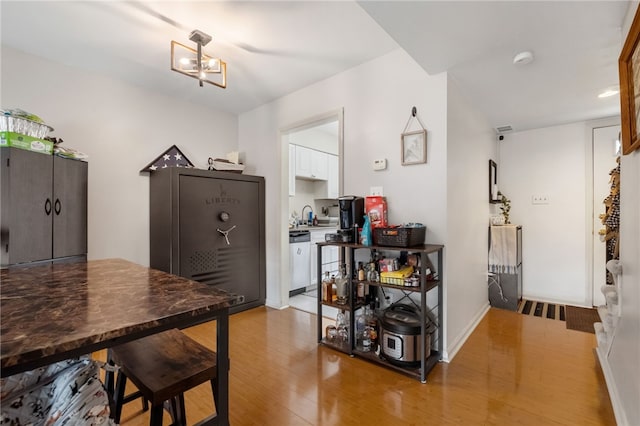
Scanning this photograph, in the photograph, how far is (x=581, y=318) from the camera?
2.96m

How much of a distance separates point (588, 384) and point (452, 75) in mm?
2346

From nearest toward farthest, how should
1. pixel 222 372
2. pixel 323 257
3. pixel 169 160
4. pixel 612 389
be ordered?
pixel 222 372 < pixel 612 389 < pixel 169 160 < pixel 323 257

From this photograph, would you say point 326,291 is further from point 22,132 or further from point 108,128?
point 108,128

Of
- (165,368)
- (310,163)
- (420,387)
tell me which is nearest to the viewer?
(165,368)

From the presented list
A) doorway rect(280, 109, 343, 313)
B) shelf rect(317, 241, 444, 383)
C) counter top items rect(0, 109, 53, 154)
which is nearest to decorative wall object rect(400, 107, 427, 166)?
shelf rect(317, 241, 444, 383)

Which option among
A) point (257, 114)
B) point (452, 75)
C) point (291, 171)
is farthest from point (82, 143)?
point (452, 75)

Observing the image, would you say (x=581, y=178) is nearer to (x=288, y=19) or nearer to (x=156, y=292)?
(x=288, y=19)

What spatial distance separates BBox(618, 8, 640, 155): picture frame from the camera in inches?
51.0

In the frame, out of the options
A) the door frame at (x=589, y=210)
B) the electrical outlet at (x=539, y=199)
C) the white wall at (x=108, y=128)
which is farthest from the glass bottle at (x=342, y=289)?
the door frame at (x=589, y=210)

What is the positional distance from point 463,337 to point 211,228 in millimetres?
2673

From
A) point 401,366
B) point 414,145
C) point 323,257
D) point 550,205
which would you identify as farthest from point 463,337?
point 550,205

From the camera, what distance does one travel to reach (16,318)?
75 centimetres

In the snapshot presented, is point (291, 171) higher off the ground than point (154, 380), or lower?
higher

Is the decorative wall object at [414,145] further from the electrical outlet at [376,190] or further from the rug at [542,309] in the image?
the rug at [542,309]
